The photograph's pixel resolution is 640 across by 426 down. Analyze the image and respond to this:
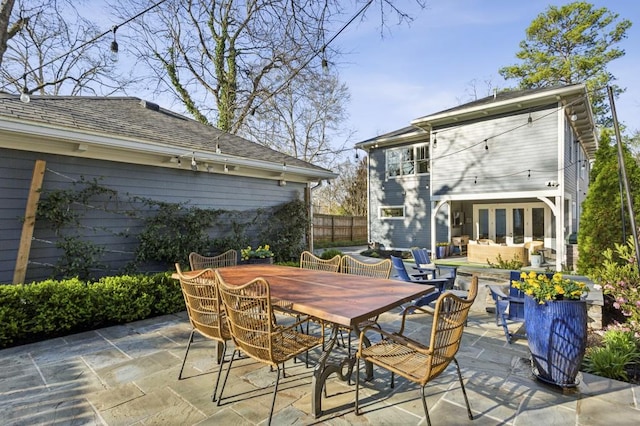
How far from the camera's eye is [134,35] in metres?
11.4

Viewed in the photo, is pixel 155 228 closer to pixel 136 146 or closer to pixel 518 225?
pixel 136 146

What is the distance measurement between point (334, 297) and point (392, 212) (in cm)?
1148

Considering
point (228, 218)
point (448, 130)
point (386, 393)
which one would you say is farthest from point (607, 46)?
point (386, 393)

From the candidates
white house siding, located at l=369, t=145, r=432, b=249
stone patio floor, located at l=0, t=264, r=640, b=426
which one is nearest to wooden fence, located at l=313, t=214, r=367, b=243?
white house siding, located at l=369, t=145, r=432, b=249

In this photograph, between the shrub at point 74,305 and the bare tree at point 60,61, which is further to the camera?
the bare tree at point 60,61

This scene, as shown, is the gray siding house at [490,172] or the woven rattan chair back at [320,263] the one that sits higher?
the gray siding house at [490,172]

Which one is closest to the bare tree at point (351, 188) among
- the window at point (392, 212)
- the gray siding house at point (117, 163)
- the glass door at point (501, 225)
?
the window at point (392, 212)

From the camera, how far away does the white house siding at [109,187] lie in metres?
4.22

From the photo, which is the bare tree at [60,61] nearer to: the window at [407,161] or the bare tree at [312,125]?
the bare tree at [312,125]

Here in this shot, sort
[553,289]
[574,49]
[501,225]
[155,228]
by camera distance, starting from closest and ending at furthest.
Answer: [553,289] < [155,228] < [501,225] < [574,49]

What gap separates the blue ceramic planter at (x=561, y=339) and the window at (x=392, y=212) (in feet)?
35.4

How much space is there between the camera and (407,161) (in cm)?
1306

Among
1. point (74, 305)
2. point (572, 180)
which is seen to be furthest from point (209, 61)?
point (572, 180)

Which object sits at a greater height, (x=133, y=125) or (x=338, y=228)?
(x=133, y=125)
